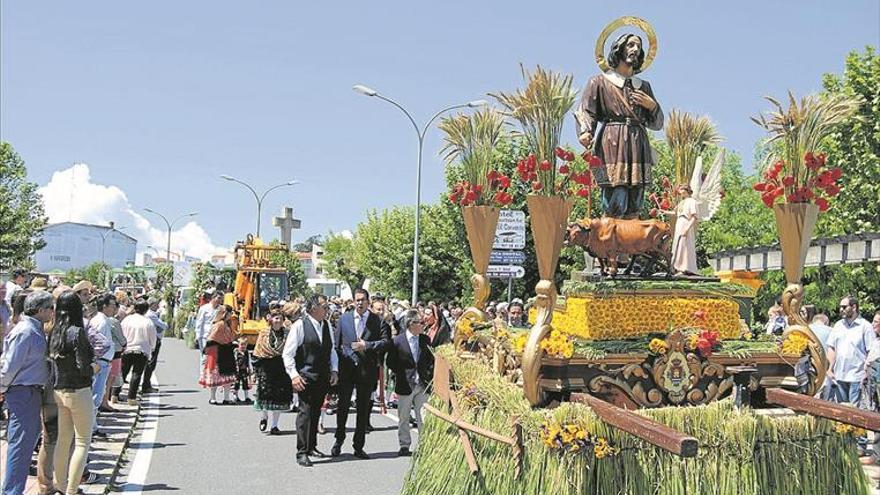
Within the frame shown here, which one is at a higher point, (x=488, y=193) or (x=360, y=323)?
(x=488, y=193)

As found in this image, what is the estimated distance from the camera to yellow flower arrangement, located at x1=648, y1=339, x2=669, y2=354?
500 cm

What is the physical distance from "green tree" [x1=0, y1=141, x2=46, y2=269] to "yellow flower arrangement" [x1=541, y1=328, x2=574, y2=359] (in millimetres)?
40056

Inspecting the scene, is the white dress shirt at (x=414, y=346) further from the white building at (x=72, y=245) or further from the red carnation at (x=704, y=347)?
the white building at (x=72, y=245)

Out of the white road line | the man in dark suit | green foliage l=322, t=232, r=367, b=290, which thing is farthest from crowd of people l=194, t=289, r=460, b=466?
green foliage l=322, t=232, r=367, b=290

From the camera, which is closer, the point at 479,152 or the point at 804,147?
the point at 804,147

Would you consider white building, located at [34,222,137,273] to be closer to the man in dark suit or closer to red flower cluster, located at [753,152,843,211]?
the man in dark suit

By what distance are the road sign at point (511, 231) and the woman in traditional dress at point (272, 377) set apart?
46.8 feet

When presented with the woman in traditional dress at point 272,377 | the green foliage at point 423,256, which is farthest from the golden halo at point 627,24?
the green foliage at point 423,256

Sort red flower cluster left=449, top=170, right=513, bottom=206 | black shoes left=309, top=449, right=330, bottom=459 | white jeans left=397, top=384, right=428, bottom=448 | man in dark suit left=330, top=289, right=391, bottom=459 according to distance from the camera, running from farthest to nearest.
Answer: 1. white jeans left=397, top=384, right=428, bottom=448
2. man in dark suit left=330, top=289, right=391, bottom=459
3. black shoes left=309, top=449, right=330, bottom=459
4. red flower cluster left=449, top=170, right=513, bottom=206

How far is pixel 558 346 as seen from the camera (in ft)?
15.9

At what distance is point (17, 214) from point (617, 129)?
41026mm

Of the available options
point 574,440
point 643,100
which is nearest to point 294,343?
point 643,100

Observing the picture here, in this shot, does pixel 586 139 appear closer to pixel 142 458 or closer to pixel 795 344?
pixel 795 344

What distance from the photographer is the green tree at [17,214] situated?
39.8 m
